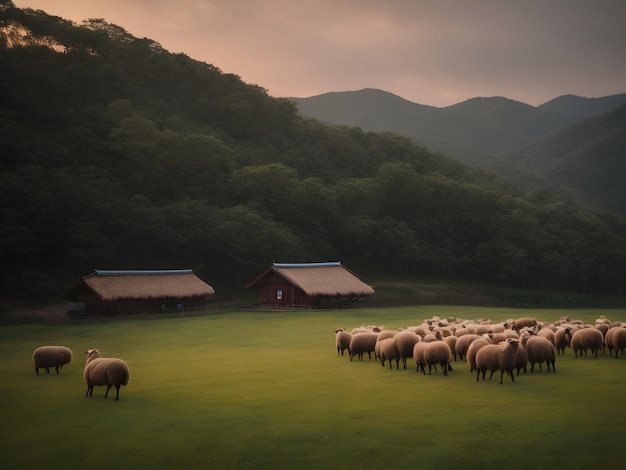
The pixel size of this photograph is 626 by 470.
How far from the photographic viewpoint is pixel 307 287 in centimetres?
5522

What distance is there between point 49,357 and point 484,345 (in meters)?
16.6

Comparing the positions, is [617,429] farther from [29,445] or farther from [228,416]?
[29,445]

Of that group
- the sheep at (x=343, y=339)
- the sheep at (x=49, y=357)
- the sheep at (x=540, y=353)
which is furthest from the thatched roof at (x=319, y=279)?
the sheep at (x=540, y=353)

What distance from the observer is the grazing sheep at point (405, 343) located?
2273 centimetres

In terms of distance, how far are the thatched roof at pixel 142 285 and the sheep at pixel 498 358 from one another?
36.3 m

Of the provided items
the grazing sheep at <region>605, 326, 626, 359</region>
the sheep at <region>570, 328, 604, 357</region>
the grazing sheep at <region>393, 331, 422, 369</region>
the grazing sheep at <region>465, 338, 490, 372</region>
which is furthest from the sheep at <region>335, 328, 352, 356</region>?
the grazing sheep at <region>605, 326, 626, 359</region>

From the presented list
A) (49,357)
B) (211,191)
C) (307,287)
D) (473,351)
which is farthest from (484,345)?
(211,191)

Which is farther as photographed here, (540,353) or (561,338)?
(561,338)

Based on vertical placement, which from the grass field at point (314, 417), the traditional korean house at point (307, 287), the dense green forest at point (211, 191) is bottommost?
the grass field at point (314, 417)

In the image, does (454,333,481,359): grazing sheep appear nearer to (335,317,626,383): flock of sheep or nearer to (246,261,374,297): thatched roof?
(335,317,626,383): flock of sheep

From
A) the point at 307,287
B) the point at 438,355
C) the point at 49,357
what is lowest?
the point at 49,357

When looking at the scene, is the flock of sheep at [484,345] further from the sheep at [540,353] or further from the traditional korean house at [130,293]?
the traditional korean house at [130,293]

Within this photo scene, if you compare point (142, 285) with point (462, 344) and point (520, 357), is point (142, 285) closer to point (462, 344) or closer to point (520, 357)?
point (462, 344)

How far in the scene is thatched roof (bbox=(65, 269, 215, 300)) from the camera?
4969 centimetres
